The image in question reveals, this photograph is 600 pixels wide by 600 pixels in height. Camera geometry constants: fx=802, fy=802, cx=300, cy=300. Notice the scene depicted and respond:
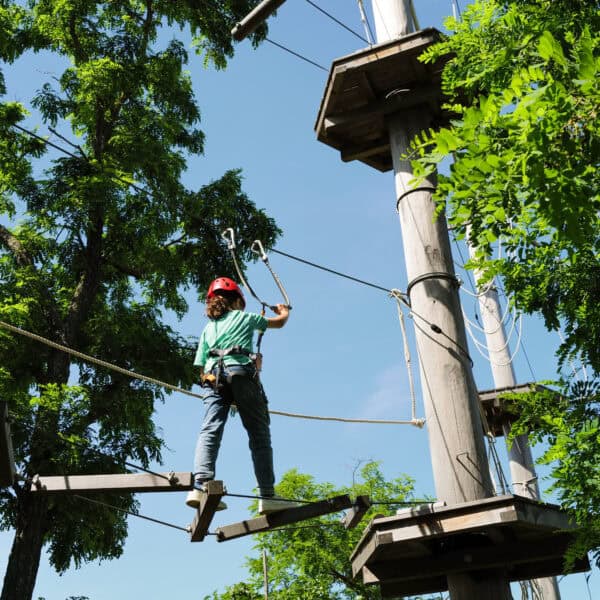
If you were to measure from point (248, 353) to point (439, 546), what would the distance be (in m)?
1.63

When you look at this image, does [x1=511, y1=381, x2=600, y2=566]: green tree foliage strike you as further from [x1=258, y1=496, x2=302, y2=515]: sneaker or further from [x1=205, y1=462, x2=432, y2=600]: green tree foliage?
[x1=205, y1=462, x2=432, y2=600]: green tree foliage

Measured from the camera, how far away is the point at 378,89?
5.88m

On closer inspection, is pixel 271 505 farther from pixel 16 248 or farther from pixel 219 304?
pixel 16 248

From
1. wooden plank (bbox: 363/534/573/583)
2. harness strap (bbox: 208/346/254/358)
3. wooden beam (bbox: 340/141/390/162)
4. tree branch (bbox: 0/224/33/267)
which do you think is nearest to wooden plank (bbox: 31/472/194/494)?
harness strap (bbox: 208/346/254/358)

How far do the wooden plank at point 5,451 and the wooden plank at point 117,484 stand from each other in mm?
241

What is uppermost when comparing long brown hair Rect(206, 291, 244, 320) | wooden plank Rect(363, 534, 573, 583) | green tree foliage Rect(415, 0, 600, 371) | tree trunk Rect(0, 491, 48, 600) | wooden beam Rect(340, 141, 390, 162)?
wooden beam Rect(340, 141, 390, 162)

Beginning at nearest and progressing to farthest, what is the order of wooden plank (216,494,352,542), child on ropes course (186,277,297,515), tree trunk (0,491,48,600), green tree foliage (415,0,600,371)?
1. green tree foliage (415,0,600,371)
2. wooden plank (216,494,352,542)
3. child on ropes course (186,277,297,515)
4. tree trunk (0,491,48,600)

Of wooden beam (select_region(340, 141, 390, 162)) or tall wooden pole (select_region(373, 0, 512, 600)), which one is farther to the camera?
wooden beam (select_region(340, 141, 390, 162))

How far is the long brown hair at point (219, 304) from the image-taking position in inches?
211

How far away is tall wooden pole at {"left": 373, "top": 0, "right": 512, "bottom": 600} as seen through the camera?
454cm

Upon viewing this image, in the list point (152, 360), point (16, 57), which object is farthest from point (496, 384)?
point (16, 57)

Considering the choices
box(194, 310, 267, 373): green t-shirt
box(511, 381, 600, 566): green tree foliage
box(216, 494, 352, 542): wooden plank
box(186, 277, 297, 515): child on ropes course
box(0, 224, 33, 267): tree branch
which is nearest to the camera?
box(511, 381, 600, 566): green tree foliage

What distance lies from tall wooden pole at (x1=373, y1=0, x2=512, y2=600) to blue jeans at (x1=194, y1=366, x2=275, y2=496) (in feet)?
3.31

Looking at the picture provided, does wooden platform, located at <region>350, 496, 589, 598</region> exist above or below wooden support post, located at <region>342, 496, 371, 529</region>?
below
